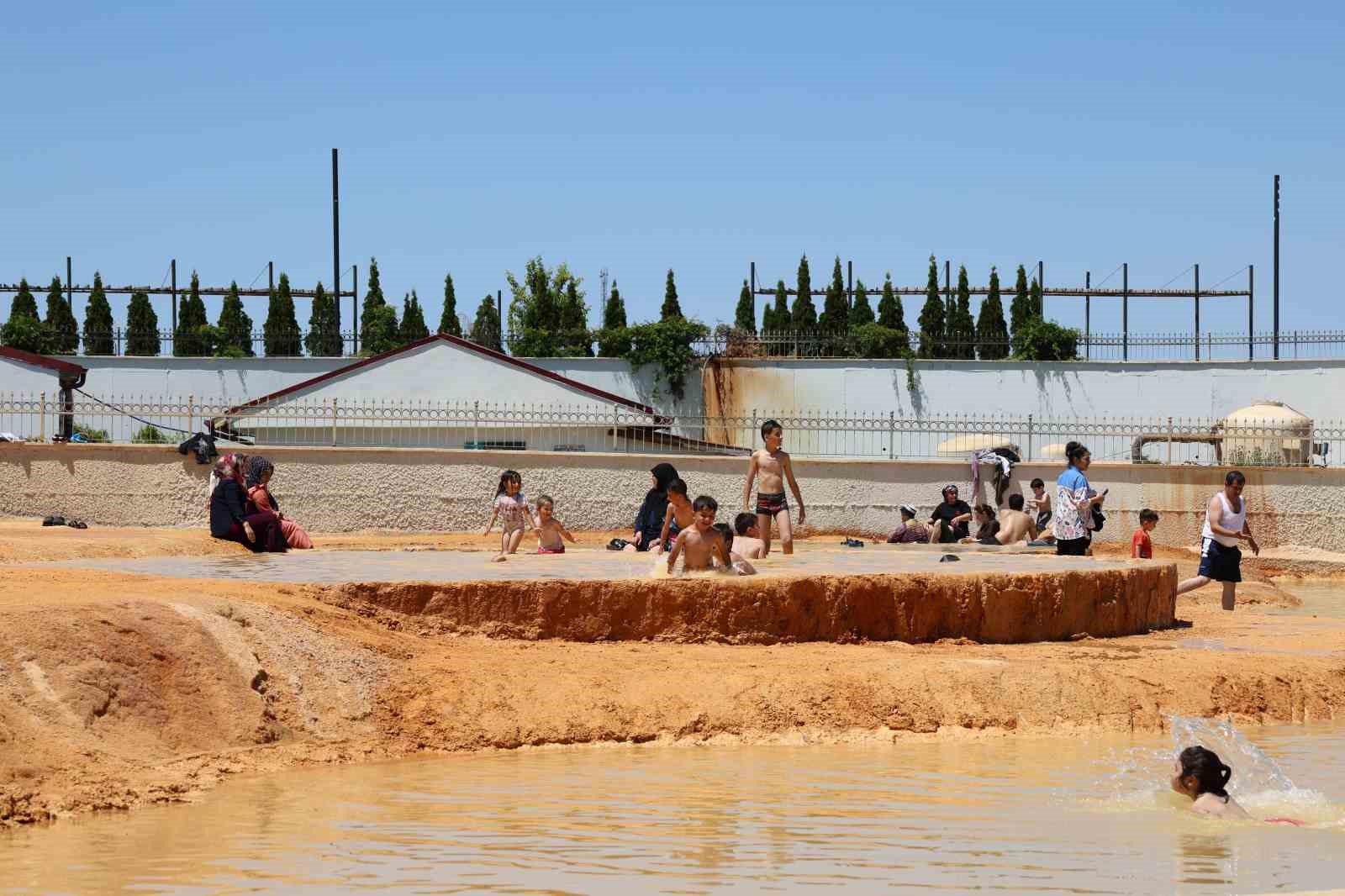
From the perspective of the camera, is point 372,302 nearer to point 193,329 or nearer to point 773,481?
point 193,329

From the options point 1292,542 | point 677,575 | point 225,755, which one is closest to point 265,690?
point 225,755

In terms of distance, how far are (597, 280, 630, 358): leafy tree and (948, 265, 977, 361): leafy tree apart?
339 inches

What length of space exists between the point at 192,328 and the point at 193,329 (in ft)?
0.99

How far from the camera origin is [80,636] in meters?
9.33

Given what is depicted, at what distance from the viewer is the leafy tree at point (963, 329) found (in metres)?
43.9

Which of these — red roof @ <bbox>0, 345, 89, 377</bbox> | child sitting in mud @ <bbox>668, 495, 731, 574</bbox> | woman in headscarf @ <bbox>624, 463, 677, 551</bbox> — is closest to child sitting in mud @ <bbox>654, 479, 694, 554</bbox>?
child sitting in mud @ <bbox>668, 495, 731, 574</bbox>

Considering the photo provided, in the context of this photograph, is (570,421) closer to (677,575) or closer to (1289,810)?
(677,575)

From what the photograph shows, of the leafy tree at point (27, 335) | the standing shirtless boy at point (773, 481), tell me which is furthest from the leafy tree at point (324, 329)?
the standing shirtless boy at point (773, 481)

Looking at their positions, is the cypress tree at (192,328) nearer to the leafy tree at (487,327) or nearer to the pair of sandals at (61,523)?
the leafy tree at (487,327)

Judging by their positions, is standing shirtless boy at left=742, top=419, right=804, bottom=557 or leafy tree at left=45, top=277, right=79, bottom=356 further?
leafy tree at left=45, top=277, right=79, bottom=356

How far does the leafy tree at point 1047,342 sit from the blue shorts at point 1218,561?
1052 inches

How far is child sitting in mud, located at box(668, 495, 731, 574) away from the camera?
12680 millimetres

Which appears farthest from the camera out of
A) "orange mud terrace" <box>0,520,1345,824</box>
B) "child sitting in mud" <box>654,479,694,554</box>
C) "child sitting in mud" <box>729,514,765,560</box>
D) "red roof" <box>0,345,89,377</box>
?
"red roof" <box>0,345,89,377</box>

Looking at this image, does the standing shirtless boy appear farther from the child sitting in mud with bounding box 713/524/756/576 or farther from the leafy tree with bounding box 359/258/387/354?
the leafy tree with bounding box 359/258/387/354
